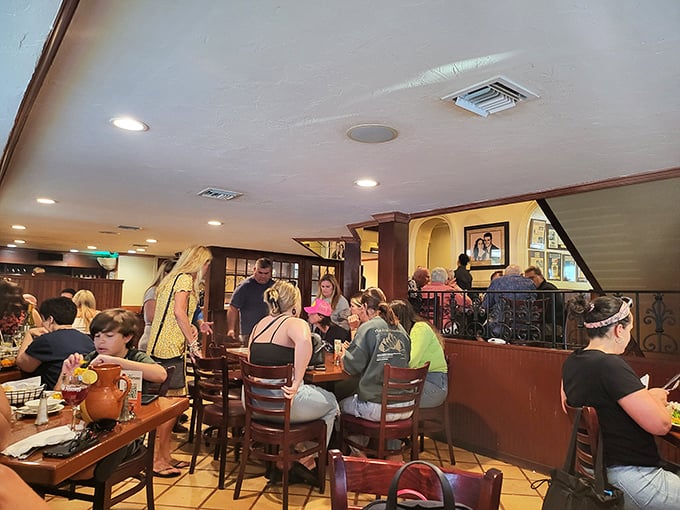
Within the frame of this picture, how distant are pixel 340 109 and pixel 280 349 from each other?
5.25 feet

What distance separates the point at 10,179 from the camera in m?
3.78

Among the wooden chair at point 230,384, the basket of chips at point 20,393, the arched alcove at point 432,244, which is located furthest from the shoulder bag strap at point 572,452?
the arched alcove at point 432,244

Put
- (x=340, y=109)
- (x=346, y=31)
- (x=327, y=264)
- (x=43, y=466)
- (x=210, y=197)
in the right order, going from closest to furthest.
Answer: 1. (x=43, y=466)
2. (x=346, y=31)
3. (x=340, y=109)
4. (x=210, y=197)
5. (x=327, y=264)

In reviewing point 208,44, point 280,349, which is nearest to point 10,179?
point 280,349

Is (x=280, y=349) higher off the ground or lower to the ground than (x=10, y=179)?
lower

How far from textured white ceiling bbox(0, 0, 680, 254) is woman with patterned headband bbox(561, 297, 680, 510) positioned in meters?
1.04

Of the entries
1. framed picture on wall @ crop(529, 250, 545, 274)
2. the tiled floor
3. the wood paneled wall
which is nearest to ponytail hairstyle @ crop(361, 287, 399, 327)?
the tiled floor

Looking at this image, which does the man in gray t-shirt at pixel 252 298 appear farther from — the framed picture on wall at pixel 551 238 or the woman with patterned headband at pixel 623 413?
the framed picture on wall at pixel 551 238

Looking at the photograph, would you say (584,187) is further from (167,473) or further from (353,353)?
(167,473)

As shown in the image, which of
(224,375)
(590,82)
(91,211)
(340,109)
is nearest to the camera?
(590,82)

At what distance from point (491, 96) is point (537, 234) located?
5.96 m

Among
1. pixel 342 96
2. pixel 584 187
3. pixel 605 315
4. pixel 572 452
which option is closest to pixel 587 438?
pixel 572 452

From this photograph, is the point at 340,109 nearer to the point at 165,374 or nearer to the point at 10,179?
the point at 165,374

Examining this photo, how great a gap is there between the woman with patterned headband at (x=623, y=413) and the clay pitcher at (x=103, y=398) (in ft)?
6.49
